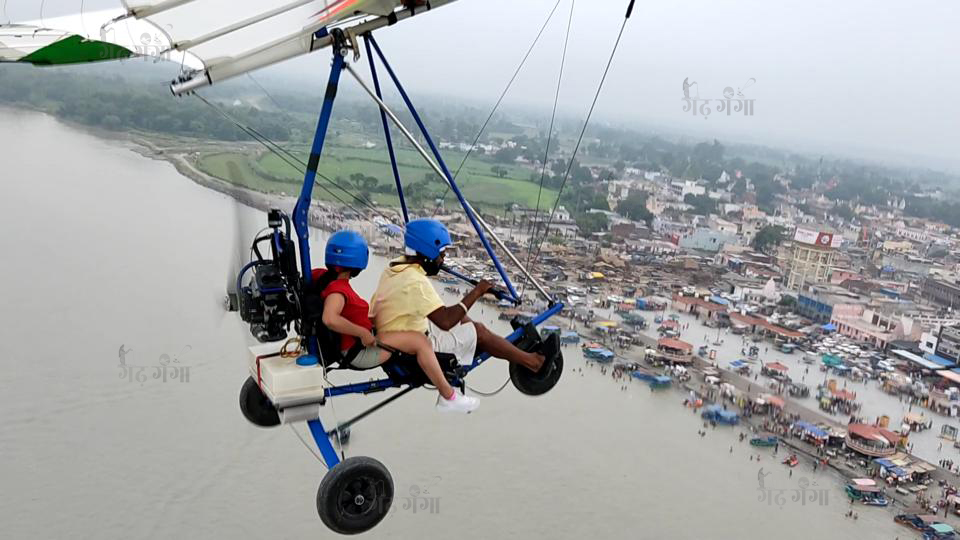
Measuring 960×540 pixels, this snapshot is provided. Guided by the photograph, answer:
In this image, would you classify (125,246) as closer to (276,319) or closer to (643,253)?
(643,253)

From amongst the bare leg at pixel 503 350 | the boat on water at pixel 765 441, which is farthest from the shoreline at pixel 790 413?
the bare leg at pixel 503 350

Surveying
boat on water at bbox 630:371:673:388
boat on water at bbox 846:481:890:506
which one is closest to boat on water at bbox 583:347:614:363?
boat on water at bbox 630:371:673:388

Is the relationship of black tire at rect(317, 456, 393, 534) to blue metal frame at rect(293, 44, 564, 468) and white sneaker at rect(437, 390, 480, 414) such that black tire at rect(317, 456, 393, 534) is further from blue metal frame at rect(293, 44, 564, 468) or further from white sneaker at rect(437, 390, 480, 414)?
white sneaker at rect(437, 390, 480, 414)

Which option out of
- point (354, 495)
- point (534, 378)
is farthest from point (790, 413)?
point (354, 495)

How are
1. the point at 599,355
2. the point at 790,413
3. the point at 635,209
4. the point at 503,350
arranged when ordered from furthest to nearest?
the point at 635,209, the point at 599,355, the point at 790,413, the point at 503,350

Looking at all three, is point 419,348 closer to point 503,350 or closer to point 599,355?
point 503,350

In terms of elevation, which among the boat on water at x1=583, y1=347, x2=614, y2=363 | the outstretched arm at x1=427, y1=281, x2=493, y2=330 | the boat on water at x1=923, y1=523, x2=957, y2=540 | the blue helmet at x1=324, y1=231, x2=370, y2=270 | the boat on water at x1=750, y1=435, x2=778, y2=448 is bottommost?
the boat on water at x1=923, y1=523, x2=957, y2=540

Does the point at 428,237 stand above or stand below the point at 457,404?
above

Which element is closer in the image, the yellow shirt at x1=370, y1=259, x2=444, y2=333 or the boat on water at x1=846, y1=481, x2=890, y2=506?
the yellow shirt at x1=370, y1=259, x2=444, y2=333
